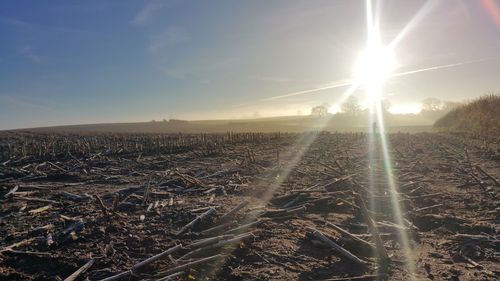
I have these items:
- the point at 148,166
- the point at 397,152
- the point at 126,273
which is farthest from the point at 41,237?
the point at 397,152

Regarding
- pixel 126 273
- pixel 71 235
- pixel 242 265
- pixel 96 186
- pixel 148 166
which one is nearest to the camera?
pixel 126 273

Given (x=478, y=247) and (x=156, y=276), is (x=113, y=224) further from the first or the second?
(x=478, y=247)

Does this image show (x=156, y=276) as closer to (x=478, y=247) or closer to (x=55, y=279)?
(x=55, y=279)

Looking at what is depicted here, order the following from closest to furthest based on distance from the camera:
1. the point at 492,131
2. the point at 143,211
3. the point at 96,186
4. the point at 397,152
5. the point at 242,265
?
the point at 242,265 < the point at 143,211 < the point at 96,186 < the point at 397,152 < the point at 492,131

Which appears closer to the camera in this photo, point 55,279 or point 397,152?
point 55,279

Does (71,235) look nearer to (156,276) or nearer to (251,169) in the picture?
(156,276)

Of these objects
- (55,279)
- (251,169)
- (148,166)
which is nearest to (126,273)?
(55,279)

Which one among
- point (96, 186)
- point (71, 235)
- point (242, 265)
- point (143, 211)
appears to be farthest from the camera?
point (96, 186)

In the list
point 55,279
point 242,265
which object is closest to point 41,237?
point 55,279

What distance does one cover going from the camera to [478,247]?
24.0 ft

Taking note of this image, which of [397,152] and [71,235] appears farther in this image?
[397,152]

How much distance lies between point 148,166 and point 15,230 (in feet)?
33.9

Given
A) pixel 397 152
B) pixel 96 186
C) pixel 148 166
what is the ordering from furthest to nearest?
pixel 397 152
pixel 148 166
pixel 96 186

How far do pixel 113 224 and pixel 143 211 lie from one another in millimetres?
1305
